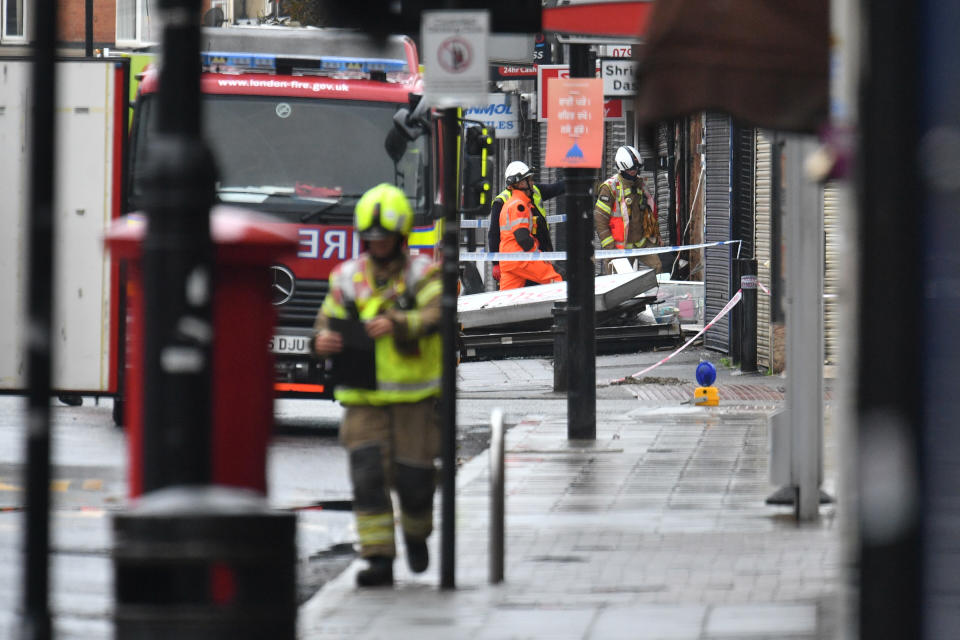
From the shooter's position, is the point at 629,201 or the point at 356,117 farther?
the point at 629,201

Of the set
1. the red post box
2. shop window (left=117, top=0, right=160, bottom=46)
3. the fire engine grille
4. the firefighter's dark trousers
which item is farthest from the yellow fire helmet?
shop window (left=117, top=0, right=160, bottom=46)

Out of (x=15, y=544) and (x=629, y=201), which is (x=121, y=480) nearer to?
(x=15, y=544)

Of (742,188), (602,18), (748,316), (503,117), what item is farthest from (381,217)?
(503,117)

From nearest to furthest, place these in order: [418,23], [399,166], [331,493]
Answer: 1. [418,23]
2. [331,493]
3. [399,166]

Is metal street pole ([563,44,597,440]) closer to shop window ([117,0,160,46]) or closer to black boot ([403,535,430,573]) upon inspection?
black boot ([403,535,430,573])

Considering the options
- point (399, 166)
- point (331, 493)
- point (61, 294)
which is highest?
point (399, 166)

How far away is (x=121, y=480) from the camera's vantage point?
38.2ft

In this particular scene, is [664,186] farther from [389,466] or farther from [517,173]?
[389,466]

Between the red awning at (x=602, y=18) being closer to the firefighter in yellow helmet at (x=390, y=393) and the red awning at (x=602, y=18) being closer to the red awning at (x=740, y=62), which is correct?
the firefighter in yellow helmet at (x=390, y=393)

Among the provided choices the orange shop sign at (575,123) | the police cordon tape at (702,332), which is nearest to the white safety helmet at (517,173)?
the police cordon tape at (702,332)

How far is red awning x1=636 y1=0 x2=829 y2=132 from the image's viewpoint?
239 inches

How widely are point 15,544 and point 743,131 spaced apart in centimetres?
1185

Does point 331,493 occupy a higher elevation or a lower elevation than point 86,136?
lower

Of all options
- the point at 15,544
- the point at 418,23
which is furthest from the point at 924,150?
the point at 15,544
